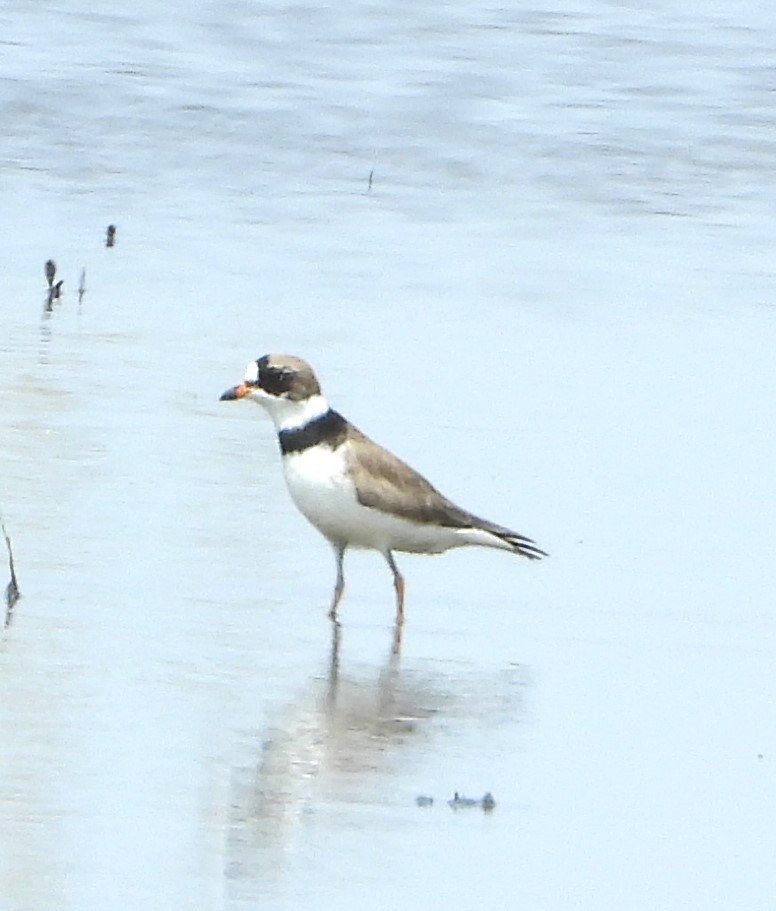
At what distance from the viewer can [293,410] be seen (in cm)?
820

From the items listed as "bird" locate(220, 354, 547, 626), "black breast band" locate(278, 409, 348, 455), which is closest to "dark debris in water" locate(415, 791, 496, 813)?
"bird" locate(220, 354, 547, 626)

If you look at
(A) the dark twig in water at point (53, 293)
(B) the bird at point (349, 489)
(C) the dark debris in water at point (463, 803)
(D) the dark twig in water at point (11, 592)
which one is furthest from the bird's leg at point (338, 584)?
(A) the dark twig in water at point (53, 293)

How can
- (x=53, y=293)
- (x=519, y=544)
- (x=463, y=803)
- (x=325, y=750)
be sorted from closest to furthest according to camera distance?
(x=463, y=803)
(x=325, y=750)
(x=519, y=544)
(x=53, y=293)

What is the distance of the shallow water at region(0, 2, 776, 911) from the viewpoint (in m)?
5.70

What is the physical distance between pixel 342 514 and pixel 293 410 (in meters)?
0.42

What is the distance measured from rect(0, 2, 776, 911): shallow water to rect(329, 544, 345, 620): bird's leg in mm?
51

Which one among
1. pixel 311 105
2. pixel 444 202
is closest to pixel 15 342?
pixel 444 202

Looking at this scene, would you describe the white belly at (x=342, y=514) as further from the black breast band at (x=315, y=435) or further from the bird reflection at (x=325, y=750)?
the bird reflection at (x=325, y=750)

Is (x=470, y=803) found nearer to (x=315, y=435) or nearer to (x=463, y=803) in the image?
(x=463, y=803)

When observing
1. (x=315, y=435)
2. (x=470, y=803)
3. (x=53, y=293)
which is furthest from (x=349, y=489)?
(x=53, y=293)

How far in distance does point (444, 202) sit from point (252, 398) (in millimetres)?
6044

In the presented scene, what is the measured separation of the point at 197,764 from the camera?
6.05 m

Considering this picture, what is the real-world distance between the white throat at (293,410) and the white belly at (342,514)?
0.11 metres

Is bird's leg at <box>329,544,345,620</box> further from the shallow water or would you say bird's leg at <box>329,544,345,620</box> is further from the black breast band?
the black breast band
